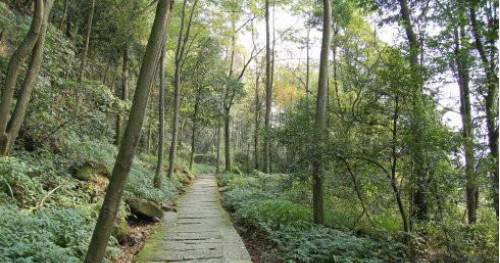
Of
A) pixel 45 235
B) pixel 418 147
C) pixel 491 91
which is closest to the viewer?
pixel 45 235

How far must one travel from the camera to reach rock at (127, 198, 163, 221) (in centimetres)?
869

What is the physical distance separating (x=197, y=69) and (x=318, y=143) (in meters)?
16.5

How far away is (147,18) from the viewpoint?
54.4 ft

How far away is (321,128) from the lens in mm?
7941

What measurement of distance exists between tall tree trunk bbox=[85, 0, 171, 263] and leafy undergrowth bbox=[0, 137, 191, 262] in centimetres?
108

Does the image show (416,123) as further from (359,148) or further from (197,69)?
(197,69)

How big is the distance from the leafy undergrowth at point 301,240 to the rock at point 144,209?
6.69 ft

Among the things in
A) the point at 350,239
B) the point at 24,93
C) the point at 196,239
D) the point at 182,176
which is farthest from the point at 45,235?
the point at 182,176

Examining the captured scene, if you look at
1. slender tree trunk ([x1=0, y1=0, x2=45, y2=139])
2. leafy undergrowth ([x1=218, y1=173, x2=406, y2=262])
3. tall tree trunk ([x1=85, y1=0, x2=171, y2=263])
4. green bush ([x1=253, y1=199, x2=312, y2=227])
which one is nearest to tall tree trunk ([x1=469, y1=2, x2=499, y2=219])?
leafy undergrowth ([x1=218, y1=173, x2=406, y2=262])

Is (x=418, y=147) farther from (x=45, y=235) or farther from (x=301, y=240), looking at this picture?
(x=45, y=235)

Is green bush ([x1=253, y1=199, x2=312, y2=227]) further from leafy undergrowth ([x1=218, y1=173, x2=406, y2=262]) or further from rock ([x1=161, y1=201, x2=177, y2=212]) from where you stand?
rock ([x1=161, y1=201, x2=177, y2=212])

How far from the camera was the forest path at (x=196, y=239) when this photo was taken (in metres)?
6.37

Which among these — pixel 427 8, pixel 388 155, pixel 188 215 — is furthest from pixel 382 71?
pixel 188 215

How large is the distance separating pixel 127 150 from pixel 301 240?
4012 millimetres
